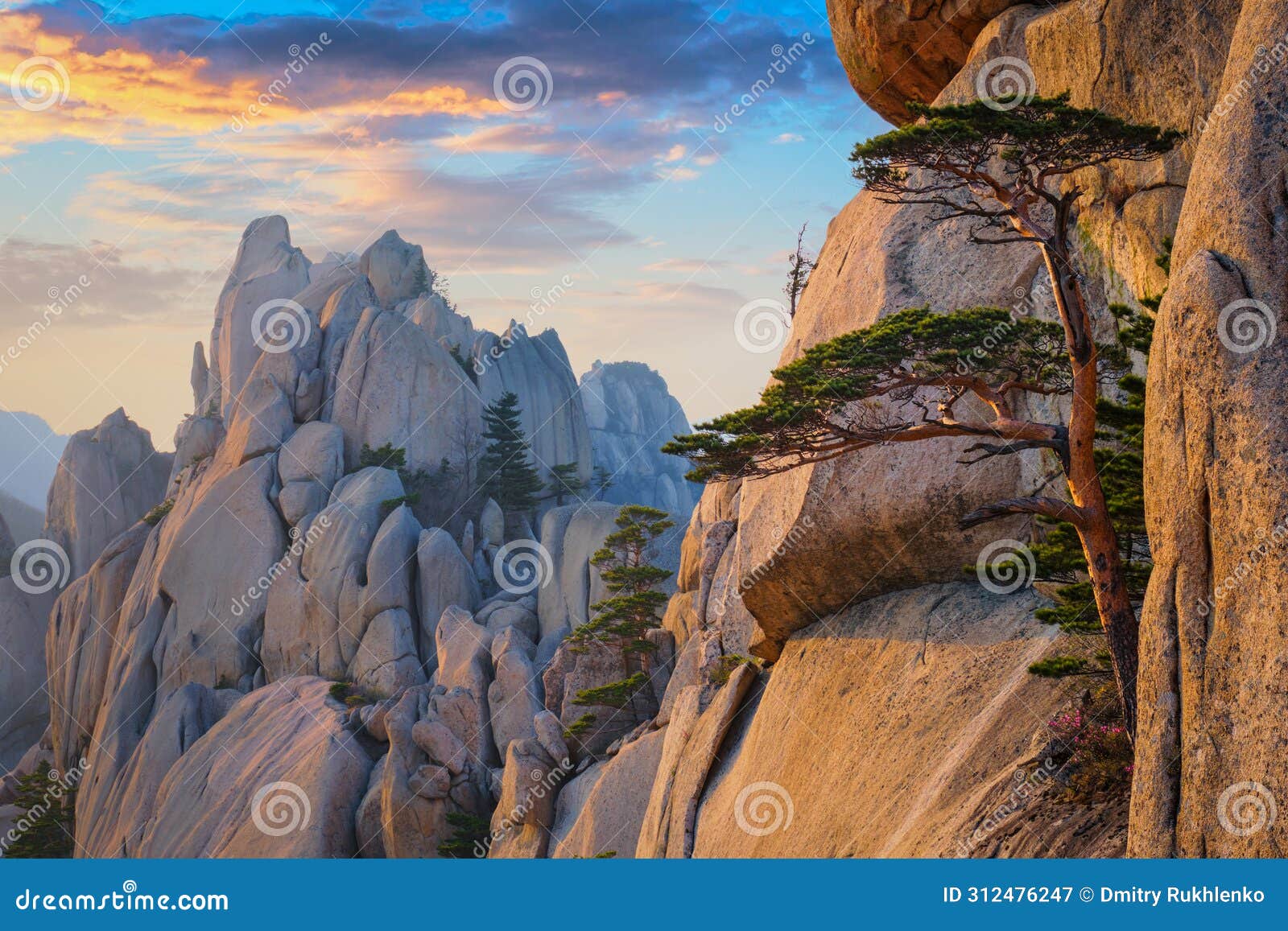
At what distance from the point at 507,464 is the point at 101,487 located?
85.4 ft

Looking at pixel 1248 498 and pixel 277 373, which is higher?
pixel 277 373

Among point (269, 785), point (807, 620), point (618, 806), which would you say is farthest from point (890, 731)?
point (269, 785)

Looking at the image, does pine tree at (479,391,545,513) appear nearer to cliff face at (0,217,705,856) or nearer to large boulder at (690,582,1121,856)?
cliff face at (0,217,705,856)

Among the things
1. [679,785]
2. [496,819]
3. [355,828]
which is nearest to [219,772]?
[355,828]

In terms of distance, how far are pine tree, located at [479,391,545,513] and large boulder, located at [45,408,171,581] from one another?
2249 cm

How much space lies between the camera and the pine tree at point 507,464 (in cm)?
5534

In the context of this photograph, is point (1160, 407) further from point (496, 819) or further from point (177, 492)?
point (177, 492)

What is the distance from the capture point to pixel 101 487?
65.8 metres

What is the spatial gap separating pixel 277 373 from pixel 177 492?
A: 848 cm

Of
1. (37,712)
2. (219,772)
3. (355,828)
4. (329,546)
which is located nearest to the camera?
(355,828)

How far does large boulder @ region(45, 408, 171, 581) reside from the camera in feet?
213

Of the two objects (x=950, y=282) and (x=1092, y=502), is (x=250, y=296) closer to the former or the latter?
(x=950, y=282)

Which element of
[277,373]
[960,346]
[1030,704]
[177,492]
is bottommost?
[1030,704]

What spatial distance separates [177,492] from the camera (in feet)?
187
